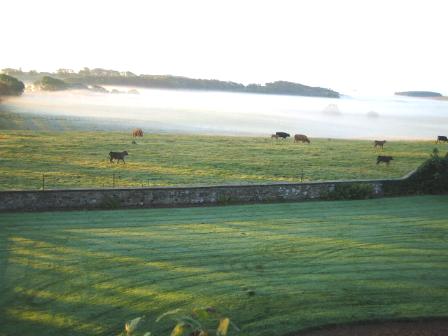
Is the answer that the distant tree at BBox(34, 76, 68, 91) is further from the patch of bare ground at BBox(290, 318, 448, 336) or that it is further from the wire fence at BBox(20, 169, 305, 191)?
the patch of bare ground at BBox(290, 318, 448, 336)

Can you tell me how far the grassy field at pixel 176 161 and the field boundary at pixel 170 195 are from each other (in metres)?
4.74

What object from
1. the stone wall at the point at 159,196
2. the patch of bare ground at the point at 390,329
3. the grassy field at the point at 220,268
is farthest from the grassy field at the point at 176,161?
the patch of bare ground at the point at 390,329

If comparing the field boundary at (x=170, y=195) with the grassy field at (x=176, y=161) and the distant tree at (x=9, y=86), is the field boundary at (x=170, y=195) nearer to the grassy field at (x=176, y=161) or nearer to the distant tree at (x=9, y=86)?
the grassy field at (x=176, y=161)

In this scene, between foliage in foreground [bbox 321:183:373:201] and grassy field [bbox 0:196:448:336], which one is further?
foliage in foreground [bbox 321:183:373:201]

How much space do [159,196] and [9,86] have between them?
9541cm

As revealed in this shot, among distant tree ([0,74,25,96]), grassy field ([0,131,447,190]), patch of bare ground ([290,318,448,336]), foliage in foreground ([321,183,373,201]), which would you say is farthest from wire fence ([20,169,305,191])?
distant tree ([0,74,25,96])

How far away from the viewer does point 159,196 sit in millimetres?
24656

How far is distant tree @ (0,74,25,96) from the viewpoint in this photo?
10512 centimetres

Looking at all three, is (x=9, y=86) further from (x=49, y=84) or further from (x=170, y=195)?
(x=170, y=195)

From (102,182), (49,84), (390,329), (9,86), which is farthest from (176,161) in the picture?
(49,84)

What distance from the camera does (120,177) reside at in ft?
103

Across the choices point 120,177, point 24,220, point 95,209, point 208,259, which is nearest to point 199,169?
point 120,177

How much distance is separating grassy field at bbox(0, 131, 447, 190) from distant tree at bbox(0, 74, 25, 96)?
5979 centimetres

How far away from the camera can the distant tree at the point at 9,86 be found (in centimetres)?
10512
